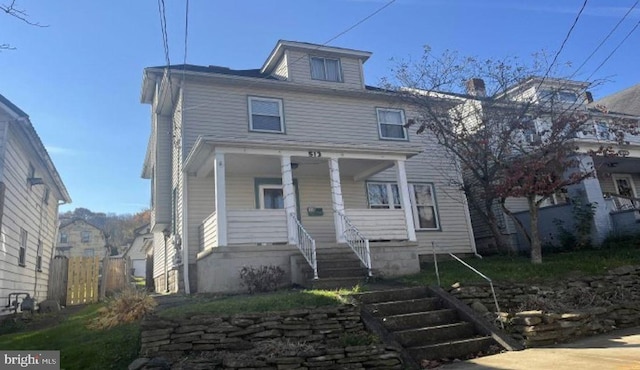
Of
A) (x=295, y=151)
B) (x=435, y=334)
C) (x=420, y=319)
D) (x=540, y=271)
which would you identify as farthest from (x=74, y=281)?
(x=540, y=271)

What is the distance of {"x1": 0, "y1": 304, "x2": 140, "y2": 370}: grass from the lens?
5.32 m

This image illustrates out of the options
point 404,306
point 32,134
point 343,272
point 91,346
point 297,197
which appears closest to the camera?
point 91,346

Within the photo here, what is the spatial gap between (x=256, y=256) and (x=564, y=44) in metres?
9.41

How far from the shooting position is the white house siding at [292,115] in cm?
1249

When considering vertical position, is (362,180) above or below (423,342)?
above

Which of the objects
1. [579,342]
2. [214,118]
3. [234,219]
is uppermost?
[214,118]

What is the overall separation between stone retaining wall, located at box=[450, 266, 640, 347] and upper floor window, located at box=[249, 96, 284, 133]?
7.83 meters

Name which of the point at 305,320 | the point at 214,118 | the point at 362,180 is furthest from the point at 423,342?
the point at 214,118

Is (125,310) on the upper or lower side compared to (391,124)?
lower

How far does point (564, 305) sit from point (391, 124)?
29.1ft

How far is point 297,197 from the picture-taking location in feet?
41.9

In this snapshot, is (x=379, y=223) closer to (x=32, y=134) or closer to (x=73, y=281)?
(x=32, y=134)

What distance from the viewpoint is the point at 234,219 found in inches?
389

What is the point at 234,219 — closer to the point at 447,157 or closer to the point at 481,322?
the point at 481,322
